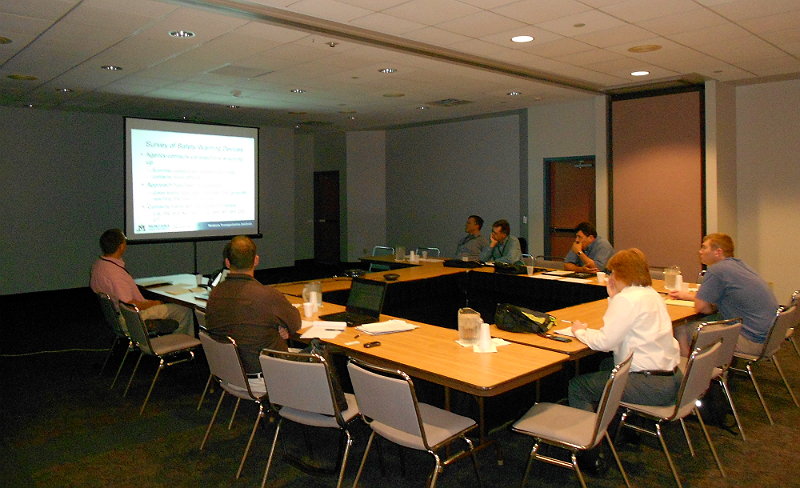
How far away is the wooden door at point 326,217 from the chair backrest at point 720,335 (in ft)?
Answer: 32.8

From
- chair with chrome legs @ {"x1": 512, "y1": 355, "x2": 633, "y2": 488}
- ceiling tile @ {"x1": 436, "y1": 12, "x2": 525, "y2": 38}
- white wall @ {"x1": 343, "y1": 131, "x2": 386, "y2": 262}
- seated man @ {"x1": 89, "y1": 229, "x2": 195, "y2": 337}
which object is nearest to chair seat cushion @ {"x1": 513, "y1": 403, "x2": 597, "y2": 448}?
chair with chrome legs @ {"x1": 512, "y1": 355, "x2": 633, "y2": 488}

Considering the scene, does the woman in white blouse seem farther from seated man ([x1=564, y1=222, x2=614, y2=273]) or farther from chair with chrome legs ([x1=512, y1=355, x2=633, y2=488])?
seated man ([x1=564, y1=222, x2=614, y2=273])

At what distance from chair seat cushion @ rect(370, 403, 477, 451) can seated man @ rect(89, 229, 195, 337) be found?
2.90 metres

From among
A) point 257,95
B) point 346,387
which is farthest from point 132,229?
point 346,387

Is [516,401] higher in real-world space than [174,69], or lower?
lower

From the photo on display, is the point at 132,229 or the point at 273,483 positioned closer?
the point at 273,483

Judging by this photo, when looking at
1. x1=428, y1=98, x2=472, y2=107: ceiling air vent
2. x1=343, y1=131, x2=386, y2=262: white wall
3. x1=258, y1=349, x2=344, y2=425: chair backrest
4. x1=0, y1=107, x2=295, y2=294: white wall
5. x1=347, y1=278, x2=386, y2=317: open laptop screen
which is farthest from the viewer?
x1=343, y1=131, x2=386, y2=262: white wall

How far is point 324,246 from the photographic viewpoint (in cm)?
1319

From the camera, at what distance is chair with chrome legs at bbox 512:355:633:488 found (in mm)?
2424

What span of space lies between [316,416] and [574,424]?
3.91 ft

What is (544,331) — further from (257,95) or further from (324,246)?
(324,246)

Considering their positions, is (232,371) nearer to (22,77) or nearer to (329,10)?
(329,10)

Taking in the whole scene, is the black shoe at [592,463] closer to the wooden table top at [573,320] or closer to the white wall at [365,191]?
the wooden table top at [573,320]

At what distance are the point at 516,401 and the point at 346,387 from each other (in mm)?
1125
